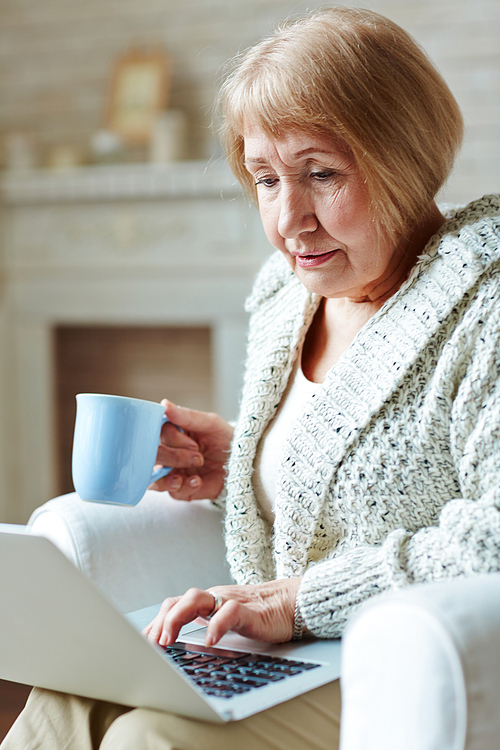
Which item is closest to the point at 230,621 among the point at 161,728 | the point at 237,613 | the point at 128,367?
the point at 237,613

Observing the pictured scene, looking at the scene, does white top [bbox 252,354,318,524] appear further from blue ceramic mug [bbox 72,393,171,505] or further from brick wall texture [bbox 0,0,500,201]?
brick wall texture [bbox 0,0,500,201]

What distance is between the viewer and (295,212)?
0.95 meters

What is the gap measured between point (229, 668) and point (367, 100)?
626 mm

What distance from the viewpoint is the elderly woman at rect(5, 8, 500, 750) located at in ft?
→ 2.67

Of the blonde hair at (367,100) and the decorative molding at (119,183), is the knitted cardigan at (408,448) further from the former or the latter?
the decorative molding at (119,183)

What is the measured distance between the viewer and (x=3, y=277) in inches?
124

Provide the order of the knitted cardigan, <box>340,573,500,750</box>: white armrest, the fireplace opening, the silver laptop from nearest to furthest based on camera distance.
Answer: <box>340,573,500,750</box>: white armrest
the silver laptop
the knitted cardigan
the fireplace opening

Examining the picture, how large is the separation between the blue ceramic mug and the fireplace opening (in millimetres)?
2053

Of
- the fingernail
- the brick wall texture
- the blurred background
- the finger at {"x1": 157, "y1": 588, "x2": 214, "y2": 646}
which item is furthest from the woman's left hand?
the blurred background

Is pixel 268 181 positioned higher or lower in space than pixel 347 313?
higher

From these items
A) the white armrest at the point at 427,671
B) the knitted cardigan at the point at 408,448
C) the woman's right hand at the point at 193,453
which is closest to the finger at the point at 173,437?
the woman's right hand at the point at 193,453

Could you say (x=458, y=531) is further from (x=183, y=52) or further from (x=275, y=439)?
(x=183, y=52)

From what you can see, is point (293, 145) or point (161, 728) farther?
point (293, 145)

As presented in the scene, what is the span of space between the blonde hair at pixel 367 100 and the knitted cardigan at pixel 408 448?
8cm
